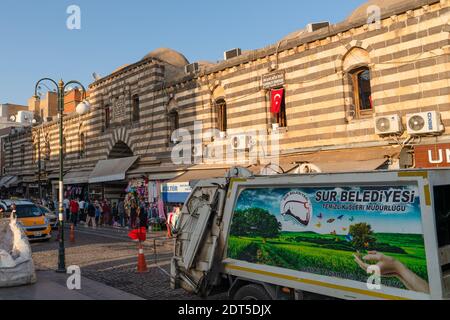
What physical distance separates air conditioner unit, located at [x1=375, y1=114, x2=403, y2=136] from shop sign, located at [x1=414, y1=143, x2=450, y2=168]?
34.2 inches

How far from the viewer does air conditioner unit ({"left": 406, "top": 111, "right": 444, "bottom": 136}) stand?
12.7 meters

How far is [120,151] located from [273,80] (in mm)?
14509

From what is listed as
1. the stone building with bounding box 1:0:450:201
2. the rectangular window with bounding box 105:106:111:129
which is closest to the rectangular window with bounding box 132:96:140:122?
the stone building with bounding box 1:0:450:201

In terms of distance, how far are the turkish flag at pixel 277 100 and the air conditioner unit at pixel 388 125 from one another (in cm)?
450

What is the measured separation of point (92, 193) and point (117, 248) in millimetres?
14657

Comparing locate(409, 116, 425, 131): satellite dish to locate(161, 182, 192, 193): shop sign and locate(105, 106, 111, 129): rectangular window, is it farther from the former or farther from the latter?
locate(105, 106, 111, 129): rectangular window

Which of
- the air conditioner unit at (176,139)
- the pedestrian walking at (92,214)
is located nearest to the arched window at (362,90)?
the air conditioner unit at (176,139)

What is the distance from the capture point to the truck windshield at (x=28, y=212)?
760 inches

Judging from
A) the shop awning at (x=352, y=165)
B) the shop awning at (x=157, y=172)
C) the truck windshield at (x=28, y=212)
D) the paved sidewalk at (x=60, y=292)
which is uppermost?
the shop awning at (x=157, y=172)

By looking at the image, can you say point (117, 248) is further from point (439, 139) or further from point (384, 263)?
point (384, 263)

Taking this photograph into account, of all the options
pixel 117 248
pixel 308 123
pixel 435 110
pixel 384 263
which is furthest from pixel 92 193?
pixel 384 263

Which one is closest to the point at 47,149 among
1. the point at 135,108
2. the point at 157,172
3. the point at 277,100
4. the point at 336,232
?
the point at 135,108

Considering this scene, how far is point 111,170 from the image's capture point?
1037 inches

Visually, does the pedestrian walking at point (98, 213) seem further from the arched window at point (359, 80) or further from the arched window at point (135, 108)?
the arched window at point (359, 80)
